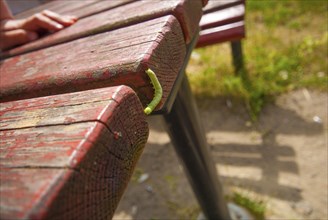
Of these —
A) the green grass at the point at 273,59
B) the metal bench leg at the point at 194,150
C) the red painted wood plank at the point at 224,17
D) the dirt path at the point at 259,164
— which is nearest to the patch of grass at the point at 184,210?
the dirt path at the point at 259,164

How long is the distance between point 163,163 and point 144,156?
240 millimetres

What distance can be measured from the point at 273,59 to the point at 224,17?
1342 mm

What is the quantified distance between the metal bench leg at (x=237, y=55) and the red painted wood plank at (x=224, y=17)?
852 millimetres

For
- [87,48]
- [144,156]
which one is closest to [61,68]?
[87,48]

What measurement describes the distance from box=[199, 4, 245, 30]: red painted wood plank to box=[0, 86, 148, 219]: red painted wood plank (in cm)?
175

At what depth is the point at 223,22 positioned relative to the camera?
230 centimetres

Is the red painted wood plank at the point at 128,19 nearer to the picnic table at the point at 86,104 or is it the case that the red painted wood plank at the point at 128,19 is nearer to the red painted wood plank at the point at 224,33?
the picnic table at the point at 86,104

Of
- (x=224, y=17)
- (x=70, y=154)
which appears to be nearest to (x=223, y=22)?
(x=224, y=17)

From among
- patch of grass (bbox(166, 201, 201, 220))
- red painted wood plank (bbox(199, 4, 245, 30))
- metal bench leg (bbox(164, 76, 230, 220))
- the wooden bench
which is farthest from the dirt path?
red painted wood plank (bbox(199, 4, 245, 30))

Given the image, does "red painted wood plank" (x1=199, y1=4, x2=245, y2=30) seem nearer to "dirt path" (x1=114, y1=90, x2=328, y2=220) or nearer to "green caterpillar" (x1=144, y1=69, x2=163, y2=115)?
"dirt path" (x1=114, y1=90, x2=328, y2=220)

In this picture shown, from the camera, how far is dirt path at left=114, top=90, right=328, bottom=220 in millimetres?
2406

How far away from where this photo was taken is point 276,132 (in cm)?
290

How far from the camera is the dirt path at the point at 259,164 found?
241 centimetres

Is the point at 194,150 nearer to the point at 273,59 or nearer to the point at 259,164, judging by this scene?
the point at 259,164
